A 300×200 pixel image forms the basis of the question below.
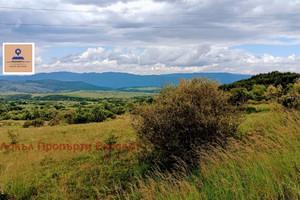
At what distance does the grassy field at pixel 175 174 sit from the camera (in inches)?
197

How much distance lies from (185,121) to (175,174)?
2.61 m

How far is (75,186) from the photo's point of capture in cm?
891

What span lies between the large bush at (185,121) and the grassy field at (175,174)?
777mm

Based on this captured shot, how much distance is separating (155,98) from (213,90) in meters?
2.37

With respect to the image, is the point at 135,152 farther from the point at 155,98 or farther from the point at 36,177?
the point at 36,177

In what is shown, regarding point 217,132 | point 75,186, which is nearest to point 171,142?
point 217,132

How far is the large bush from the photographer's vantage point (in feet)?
30.9

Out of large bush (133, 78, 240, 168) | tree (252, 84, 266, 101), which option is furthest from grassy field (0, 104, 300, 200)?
tree (252, 84, 266, 101)

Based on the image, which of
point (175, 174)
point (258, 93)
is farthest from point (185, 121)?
point (258, 93)

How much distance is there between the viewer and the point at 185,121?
955 cm

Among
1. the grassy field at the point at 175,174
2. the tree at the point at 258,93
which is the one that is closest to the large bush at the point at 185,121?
the grassy field at the point at 175,174

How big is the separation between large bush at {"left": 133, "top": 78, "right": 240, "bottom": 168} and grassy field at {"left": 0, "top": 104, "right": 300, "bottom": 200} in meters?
0.78

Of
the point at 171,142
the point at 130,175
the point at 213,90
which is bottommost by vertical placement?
the point at 130,175

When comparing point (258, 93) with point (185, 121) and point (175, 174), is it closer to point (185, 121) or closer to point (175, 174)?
point (185, 121)
